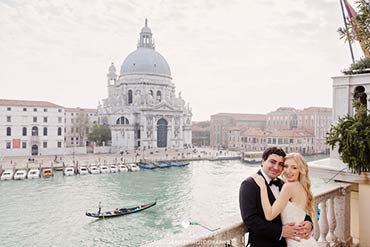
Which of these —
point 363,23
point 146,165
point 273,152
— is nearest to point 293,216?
point 273,152

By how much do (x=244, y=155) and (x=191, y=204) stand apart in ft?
70.1

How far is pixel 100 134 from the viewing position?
40281 millimetres

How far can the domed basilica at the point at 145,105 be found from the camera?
39938 mm

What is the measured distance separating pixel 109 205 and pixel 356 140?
14795mm

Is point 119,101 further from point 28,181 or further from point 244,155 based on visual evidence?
point 28,181

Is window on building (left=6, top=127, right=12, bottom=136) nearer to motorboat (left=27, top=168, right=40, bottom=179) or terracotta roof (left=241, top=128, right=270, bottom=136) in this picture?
motorboat (left=27, top=168, right=40, bottom=179)

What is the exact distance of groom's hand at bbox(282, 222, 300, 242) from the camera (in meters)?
1.61

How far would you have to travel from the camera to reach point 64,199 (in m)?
16.8

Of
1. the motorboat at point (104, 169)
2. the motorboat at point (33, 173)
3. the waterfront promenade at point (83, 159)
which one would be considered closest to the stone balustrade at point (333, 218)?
the motorboat at point (33, 173)

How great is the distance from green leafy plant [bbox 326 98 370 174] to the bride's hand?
127cm

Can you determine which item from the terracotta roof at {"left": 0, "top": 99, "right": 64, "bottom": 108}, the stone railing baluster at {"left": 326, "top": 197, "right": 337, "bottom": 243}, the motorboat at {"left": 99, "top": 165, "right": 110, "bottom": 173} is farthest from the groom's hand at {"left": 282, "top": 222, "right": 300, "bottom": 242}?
the terracotta roof at {"left": 0, "top": 99, "right": 64, "bottom": 108}

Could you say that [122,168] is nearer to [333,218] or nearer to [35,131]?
[35,131]

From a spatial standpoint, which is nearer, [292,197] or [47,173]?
[292,197]

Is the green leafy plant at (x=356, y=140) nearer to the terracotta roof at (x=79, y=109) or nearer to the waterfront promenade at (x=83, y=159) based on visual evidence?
the waterfront promenade at (x=83, y=159)
